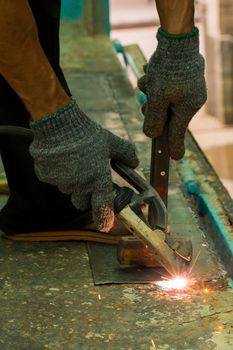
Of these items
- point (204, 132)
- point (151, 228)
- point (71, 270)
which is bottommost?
point (204, 132)

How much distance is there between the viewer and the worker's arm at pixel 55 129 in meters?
2.13

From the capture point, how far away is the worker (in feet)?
7.10

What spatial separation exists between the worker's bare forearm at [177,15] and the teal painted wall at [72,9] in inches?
116

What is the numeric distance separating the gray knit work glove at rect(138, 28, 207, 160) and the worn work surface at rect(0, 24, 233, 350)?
1.56 ft

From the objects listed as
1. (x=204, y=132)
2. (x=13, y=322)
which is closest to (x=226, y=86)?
(x=204, y=132)

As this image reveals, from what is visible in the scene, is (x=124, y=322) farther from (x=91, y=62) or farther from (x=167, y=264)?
(x=91, y=62)

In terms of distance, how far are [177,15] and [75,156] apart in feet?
1.77

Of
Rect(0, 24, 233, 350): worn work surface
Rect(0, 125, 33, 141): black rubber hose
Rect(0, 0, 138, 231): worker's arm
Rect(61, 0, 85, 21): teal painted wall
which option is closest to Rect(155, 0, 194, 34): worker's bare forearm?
Rect(0, 0, 138, 231): worker's arm

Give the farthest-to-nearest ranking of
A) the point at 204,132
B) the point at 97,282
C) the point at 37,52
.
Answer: the point at 204,132 < the point at 97,282 < the point at 37,52

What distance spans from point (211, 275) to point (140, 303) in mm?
247

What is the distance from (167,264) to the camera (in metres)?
2.50

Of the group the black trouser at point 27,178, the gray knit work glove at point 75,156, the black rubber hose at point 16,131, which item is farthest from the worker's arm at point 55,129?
the black trouser at point 27,178

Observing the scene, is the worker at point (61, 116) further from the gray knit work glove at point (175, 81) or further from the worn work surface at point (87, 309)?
the worn work surface at point (87, 309)

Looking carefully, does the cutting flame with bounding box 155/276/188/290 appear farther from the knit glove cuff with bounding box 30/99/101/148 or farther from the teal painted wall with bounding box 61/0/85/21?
the teal painted wall with bounding box 61/0/85/21
